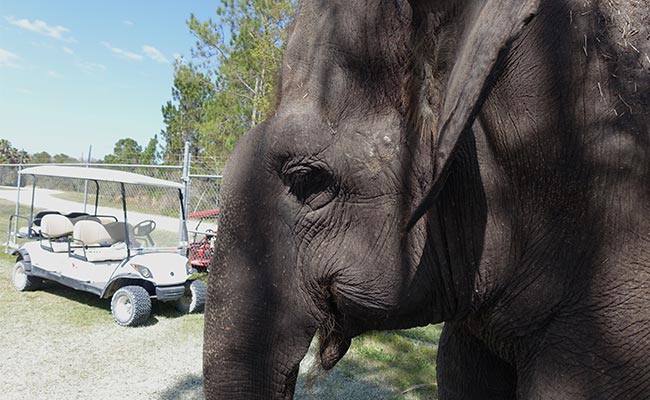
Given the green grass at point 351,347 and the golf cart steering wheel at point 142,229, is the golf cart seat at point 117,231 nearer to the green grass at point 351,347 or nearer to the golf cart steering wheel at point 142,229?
the golf cart steering wheel at point 142,229

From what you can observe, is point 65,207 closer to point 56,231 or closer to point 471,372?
point 56,231

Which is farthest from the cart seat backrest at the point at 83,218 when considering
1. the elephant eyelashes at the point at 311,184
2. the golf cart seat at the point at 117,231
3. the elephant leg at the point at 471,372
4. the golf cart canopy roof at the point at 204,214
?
the elephant eyelashes at the point at 311,184

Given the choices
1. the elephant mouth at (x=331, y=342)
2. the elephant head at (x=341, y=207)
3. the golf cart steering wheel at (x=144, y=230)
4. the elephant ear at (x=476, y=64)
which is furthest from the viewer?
the golf cart steering wheel at (x=144, y=230)

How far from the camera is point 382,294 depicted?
5.55 ft

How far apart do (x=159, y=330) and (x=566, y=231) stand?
683 centimetres

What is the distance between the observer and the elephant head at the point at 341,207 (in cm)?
165

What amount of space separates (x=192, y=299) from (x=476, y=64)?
7.62m

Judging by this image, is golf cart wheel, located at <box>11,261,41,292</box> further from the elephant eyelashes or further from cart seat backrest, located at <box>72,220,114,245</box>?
the elephant eyelashes

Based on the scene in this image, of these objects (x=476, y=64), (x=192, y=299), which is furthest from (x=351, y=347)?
(x=476, y=64)

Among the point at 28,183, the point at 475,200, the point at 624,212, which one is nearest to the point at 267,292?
the point at 475,200

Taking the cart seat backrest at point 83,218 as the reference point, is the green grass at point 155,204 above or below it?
above

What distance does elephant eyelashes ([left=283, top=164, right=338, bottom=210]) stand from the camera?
1.70 metres

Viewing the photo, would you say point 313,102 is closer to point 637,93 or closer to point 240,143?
point 240,143

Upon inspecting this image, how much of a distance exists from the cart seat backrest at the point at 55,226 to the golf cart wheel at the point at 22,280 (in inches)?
28.1
